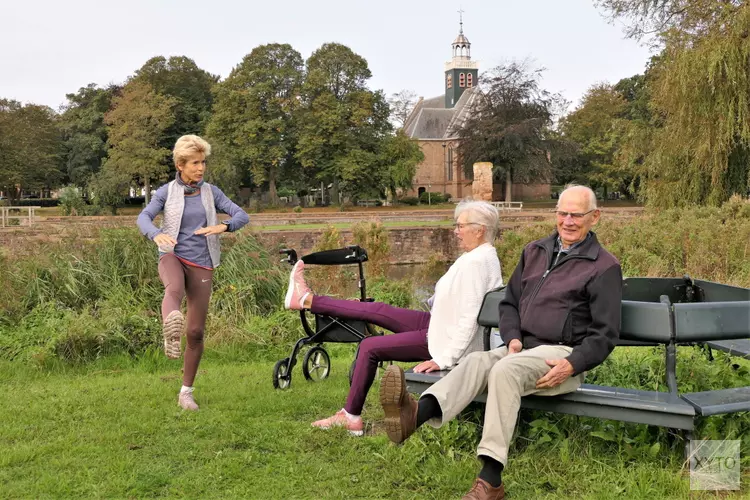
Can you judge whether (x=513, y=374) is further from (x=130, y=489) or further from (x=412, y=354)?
(x=130, y=489)

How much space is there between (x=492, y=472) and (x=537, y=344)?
72 centimetres

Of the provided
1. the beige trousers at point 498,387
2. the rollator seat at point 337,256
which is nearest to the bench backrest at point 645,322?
the beige trousers at point 498,387

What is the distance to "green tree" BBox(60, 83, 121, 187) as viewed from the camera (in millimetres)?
51938

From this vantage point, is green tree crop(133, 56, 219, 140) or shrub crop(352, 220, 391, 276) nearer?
shrub crop(352, 220, 391, 276)

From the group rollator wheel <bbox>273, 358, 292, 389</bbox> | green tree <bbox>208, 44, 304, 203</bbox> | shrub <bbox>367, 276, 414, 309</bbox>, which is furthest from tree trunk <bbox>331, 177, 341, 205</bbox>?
rollator wheel <bbox>273, 358, 292, 389</bbox>

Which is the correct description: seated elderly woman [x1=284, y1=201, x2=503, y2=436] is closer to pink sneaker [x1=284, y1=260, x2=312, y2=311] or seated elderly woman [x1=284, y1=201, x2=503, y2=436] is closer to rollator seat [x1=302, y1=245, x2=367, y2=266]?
pink sneaker [x1=284, y1=260, x2=312, y2=311]

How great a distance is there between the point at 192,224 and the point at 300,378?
1.72m

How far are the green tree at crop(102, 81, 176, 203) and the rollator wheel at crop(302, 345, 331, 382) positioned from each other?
41416 millimetres

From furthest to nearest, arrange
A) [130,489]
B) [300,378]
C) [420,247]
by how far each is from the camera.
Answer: [420,247] < [300,378] < [130,489]

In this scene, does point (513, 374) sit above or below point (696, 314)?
below

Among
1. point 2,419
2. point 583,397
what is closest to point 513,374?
point 583,397

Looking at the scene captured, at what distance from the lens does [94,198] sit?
43.2 m

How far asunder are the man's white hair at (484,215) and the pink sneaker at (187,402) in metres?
2.16

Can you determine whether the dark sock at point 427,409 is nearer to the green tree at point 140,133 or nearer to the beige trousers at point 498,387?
the beige trousers at point 498,387
